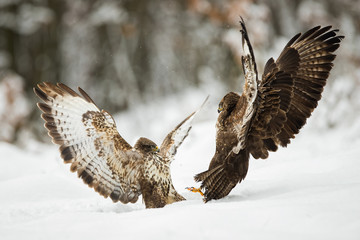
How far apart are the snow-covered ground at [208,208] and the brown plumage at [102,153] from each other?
216 mm

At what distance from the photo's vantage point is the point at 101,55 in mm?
13023

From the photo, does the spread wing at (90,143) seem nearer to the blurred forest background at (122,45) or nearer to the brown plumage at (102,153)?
the brown plumage at (102,153)

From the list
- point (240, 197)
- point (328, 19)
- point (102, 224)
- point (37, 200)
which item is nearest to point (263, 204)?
point (240, 197)

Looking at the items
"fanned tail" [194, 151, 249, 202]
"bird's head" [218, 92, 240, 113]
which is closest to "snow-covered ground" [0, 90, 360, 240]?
"fanned tail" [194, 151, 249, 202]

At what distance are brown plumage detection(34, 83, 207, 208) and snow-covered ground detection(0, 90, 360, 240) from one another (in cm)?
22

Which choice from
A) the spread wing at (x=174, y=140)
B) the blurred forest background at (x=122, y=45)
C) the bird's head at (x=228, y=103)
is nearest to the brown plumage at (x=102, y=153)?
the spread wing at (x=174, y=140)

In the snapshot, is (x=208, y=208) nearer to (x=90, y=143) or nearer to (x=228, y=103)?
(x=228, y=103)

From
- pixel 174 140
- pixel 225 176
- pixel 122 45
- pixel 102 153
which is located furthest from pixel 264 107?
pixel 122 45

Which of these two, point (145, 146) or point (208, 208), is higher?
point (145, 146)

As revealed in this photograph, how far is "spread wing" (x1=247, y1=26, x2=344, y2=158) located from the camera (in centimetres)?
303

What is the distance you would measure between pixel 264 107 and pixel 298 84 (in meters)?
0.82

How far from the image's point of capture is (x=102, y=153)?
3490 mm

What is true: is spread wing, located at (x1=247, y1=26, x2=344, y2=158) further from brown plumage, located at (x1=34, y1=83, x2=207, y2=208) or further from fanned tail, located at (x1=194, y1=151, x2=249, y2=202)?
brown plumage, located at (x1=34, y1=83, x2=207, y2=208)

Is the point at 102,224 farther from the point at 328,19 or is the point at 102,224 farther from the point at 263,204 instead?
the point at 328,19
